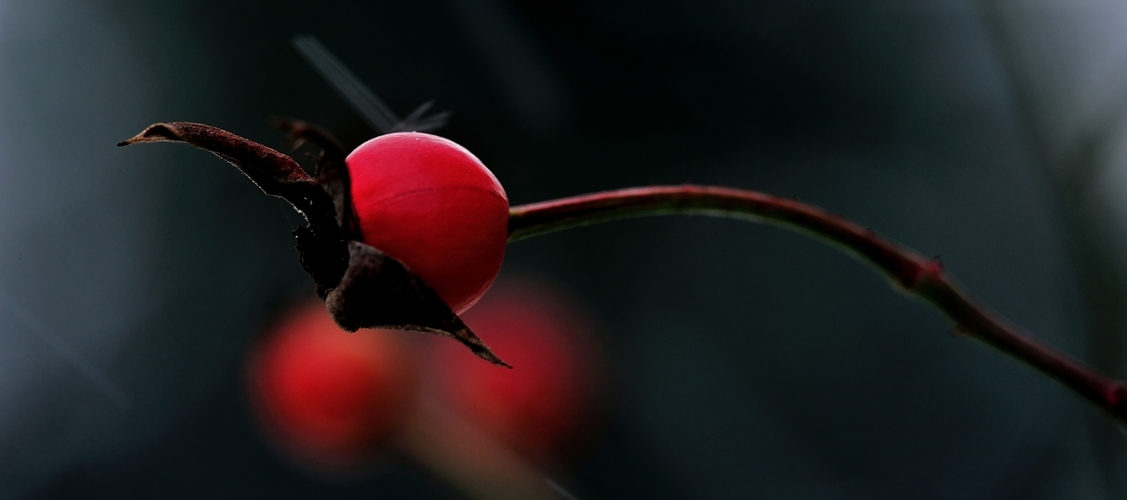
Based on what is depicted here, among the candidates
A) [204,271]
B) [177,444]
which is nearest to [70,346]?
[177,444]

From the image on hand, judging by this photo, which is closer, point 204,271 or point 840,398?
point 840,398

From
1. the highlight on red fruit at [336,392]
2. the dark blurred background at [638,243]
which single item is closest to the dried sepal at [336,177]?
the highlight on red fruit at [336,392]

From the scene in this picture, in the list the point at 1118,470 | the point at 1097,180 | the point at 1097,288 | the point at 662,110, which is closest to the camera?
the point at 1118,470

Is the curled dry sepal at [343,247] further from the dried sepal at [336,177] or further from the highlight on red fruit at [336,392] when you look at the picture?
the highlight on red fruit at [336,392]

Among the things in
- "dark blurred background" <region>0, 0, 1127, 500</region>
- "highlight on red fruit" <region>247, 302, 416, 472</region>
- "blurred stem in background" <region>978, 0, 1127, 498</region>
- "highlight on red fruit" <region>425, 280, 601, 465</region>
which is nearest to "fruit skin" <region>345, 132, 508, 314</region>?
"blurred stem in background" <region>978, 0, 1127, 498</region>

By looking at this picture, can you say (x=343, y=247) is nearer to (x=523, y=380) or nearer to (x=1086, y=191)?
(x=1086, y=191)

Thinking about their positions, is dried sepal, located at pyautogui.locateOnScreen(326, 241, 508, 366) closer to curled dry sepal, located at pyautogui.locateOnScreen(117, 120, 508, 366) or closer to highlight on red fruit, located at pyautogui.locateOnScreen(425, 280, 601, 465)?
curled dry sepal, located at pyautogui.locateOnScreen(117, 120, 508, 366)

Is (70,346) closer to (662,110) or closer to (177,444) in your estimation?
(177,444)
